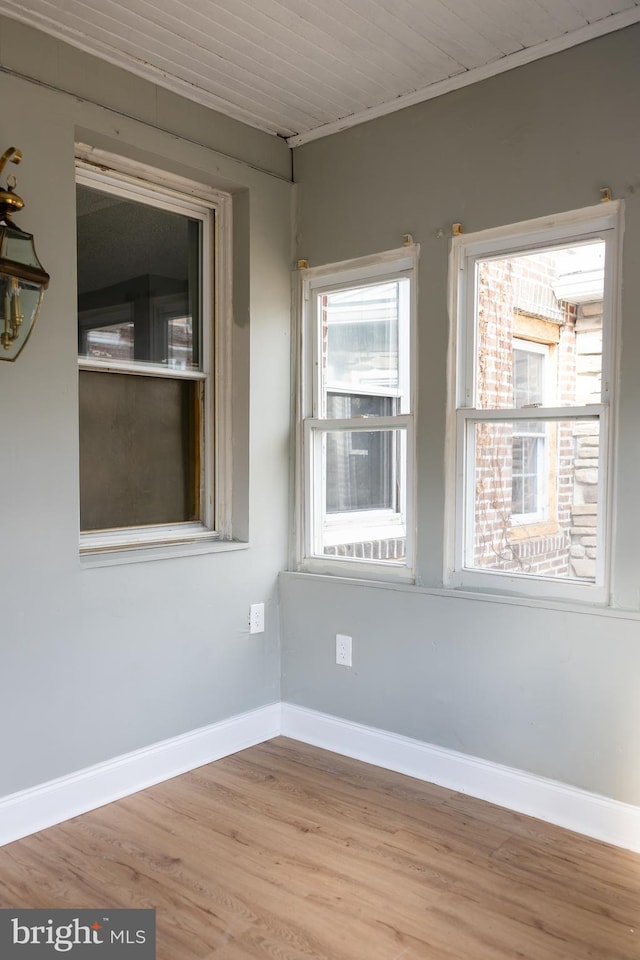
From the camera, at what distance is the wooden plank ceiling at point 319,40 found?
8.02 ft

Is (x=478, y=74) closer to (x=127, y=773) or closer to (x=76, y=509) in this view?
(x=76, y=509)

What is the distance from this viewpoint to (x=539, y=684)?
2.69 metres

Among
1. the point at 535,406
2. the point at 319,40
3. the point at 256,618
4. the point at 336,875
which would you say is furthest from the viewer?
the point at 256,618

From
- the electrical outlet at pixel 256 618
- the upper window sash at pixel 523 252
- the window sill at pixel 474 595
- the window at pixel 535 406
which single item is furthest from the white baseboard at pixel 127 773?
Answer: the upper window sash at pixel 523 252

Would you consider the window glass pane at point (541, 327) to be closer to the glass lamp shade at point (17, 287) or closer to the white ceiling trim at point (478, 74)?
the white ceiling trim at point (478, 74)

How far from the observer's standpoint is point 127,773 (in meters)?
2.85

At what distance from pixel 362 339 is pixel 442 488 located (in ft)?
2.60

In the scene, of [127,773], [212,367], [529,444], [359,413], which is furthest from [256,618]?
[529,444]

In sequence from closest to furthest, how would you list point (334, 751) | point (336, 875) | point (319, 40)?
point (336, 875), point (319, 40), point (334, 751)

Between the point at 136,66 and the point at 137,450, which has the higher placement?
the point at 136,66

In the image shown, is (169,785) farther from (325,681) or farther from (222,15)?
(222,15)

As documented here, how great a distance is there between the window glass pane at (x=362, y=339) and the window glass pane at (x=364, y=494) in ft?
0.61

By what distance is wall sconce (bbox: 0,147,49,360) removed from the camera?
232cm

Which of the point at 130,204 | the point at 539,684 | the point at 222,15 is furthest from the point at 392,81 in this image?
the point at 539,684
